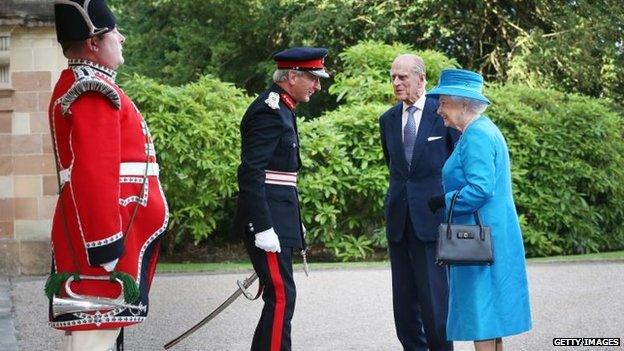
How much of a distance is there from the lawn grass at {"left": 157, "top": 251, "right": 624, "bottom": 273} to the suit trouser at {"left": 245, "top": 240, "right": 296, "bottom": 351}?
24.0 feet

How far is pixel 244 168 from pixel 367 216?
9443 mm

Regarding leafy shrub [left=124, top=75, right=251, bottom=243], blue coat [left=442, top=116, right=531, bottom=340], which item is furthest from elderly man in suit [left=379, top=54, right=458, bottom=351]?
leafy shrub [left=124, top=75, right=251, bottom=243]

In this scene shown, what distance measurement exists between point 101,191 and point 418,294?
2.94 metres

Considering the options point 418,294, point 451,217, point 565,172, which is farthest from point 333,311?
point 565,172

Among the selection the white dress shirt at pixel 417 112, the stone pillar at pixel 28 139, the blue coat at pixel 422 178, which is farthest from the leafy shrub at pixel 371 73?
the blue coat at pixel 422 178

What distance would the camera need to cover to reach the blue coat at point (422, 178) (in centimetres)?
696

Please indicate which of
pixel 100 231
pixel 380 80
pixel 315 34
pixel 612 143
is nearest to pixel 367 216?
pixel 380 80

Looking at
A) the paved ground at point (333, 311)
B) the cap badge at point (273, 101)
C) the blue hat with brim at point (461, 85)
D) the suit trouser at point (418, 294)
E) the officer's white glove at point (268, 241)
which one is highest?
the blue hat with brim at point (461, 85)

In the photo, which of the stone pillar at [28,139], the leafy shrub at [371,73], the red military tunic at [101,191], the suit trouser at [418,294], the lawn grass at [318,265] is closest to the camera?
the red military tunic at [101,191]

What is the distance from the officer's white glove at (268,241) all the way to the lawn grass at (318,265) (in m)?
7.42

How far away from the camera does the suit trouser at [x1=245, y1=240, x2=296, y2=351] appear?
247 inches

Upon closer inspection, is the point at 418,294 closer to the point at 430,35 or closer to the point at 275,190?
the point at 275,190

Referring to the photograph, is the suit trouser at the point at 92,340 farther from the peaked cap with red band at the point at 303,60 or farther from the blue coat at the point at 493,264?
the peaked cap with red band at the point at 303,60

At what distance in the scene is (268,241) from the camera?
6.21 meters
